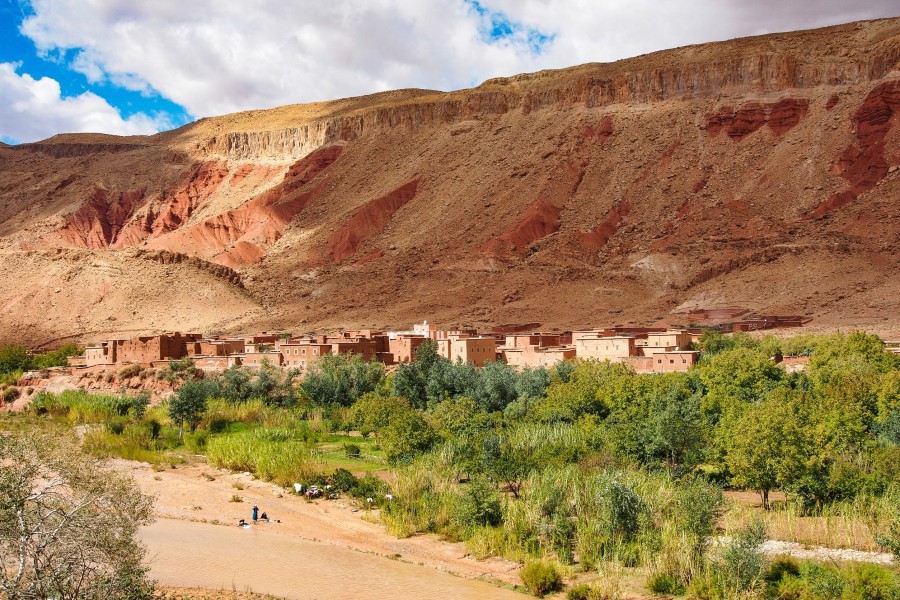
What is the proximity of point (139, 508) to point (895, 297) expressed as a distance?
169ft

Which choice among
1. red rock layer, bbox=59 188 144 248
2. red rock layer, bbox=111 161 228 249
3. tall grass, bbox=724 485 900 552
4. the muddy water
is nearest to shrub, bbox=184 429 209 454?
the muddy water

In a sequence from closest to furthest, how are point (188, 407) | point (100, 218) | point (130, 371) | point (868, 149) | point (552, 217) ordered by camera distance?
point (188, 407), point (130, 371), point (868, 149), point (552, 217), point (100, 218)

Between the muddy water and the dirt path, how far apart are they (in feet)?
1.34

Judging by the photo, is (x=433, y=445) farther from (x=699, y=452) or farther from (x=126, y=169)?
(x=126, y=169)

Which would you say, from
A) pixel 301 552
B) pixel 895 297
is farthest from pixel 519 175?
pixel 301 552

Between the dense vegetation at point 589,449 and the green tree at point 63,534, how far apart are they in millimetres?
7346

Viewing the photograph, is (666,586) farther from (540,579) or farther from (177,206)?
(177,206)

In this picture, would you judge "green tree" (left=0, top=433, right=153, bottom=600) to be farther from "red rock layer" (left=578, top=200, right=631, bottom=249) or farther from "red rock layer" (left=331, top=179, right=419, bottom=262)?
"red rock layer" (left=331, top=179, right=419, bottom=262)

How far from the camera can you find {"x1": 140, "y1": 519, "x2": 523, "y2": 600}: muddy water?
16.8 metres

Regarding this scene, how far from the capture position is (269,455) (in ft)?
87.5

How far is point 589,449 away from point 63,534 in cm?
1492

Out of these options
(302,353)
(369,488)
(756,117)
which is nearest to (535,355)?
A: (302,353)

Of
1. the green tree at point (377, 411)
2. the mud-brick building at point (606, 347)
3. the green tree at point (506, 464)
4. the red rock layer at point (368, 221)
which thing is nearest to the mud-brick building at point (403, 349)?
the mud-brick building at point (606, 347)

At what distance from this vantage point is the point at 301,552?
19.4m
